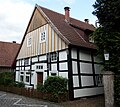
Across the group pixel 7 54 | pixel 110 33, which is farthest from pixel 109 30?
pixel 7 54

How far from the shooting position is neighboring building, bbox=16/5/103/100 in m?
14.2

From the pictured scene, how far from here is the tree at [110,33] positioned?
10805 mm

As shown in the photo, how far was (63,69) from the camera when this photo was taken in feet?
47.4

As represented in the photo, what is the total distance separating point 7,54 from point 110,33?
2069 centimetres

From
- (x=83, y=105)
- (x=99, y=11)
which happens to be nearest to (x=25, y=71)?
(x=83, y=105)

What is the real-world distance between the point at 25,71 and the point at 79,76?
756cm

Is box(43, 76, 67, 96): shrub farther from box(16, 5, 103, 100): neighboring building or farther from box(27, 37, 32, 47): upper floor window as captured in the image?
box(27, 37, 32, 47): upper floor window

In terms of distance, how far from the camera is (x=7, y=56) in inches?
1124

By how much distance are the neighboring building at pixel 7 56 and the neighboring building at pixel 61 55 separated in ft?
22.7

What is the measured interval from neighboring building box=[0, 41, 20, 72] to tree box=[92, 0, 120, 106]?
15160 mm

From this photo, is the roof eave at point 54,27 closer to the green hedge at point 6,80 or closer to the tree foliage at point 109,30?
the tree foliage at point 109,30

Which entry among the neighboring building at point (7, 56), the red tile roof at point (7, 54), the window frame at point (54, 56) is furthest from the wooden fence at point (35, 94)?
the red tile roof at point (7, 54)

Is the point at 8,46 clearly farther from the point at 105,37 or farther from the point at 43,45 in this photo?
the point at 105,37

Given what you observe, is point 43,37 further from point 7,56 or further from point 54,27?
point 7,56
